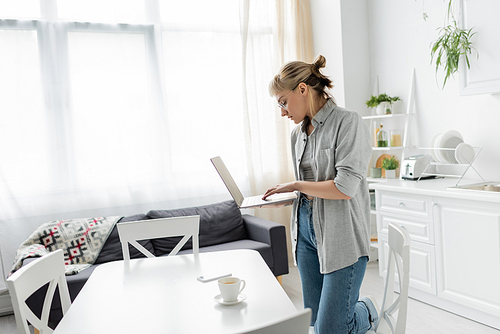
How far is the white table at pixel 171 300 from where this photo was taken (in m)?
1.17

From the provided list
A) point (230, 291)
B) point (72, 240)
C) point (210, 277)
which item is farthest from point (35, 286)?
point (72, 240)

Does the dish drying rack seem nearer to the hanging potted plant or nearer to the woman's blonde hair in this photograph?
the hanging potted plant

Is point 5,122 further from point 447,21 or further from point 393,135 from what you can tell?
point 447,21

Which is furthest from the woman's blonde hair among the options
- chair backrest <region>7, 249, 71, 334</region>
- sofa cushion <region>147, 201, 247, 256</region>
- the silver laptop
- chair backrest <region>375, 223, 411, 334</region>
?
sofa cushion <region>147, 201, 247, 256</region>

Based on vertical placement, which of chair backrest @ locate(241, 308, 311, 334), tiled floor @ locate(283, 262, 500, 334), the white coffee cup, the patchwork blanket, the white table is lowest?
tiled floor @ locate(283, 262, 500, 334)

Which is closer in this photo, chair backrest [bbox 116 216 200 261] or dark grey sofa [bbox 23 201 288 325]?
chair backrest [bbox 116 216 200 261]

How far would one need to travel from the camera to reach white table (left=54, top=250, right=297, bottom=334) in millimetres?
1168

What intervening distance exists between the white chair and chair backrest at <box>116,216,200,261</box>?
3.25ft

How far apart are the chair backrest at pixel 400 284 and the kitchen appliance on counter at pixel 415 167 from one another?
1.75 metres

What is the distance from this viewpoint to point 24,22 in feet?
10.7

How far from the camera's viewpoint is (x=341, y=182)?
1.47m

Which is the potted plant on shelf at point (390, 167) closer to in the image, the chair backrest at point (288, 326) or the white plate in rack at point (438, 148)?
the white plate in rack at point (438, 148)

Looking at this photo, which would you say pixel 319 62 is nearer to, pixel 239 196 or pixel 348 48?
pixel 239 196

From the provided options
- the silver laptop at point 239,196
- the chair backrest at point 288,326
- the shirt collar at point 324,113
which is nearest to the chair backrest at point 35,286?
the silver laptop at point 239,196
